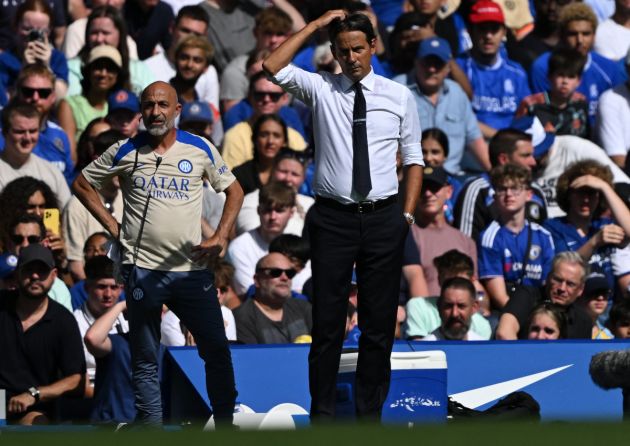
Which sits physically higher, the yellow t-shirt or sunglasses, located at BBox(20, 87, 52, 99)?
sunglasses, located at BBox(20, 87, 52, 99)

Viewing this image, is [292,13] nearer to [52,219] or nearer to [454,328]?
[52,219]

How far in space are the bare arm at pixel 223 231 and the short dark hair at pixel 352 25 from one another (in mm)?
1162

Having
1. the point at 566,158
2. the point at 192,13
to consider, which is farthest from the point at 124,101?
the point at 566,158

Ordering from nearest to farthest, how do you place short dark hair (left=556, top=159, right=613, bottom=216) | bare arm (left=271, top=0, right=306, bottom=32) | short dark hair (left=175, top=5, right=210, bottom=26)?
short dark hair (left=556, top=159, right=613, bottom=216), short dark hair (left=175, top=5, right=210, bottom=26), bare arm (left=271, top=0, right=306, bottom=32)

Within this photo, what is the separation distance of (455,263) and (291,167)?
1948 mm

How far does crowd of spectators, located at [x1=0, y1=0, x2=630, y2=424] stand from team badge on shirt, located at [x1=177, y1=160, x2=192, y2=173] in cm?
14

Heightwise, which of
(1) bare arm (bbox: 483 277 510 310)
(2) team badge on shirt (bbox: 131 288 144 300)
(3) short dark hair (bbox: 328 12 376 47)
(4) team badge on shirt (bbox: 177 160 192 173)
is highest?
(3) short dark hair (bbox: 328 12 376 47)

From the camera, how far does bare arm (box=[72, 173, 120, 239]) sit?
9023 millimetres

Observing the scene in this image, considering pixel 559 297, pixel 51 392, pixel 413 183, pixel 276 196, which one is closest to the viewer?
pixel 413 183

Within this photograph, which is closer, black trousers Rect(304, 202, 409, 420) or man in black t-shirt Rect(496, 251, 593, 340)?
black trousers Rect(304, 202, 409, 420)

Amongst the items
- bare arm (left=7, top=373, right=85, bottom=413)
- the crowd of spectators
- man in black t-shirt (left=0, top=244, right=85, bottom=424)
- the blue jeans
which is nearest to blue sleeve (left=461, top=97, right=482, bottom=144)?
the crowd of spectators

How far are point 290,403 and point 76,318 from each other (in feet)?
7.00

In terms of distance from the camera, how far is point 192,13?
50.7ft

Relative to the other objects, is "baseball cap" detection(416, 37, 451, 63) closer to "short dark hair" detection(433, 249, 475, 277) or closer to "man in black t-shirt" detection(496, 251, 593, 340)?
"short dark hair" detection(433, 249, 475, 277)
